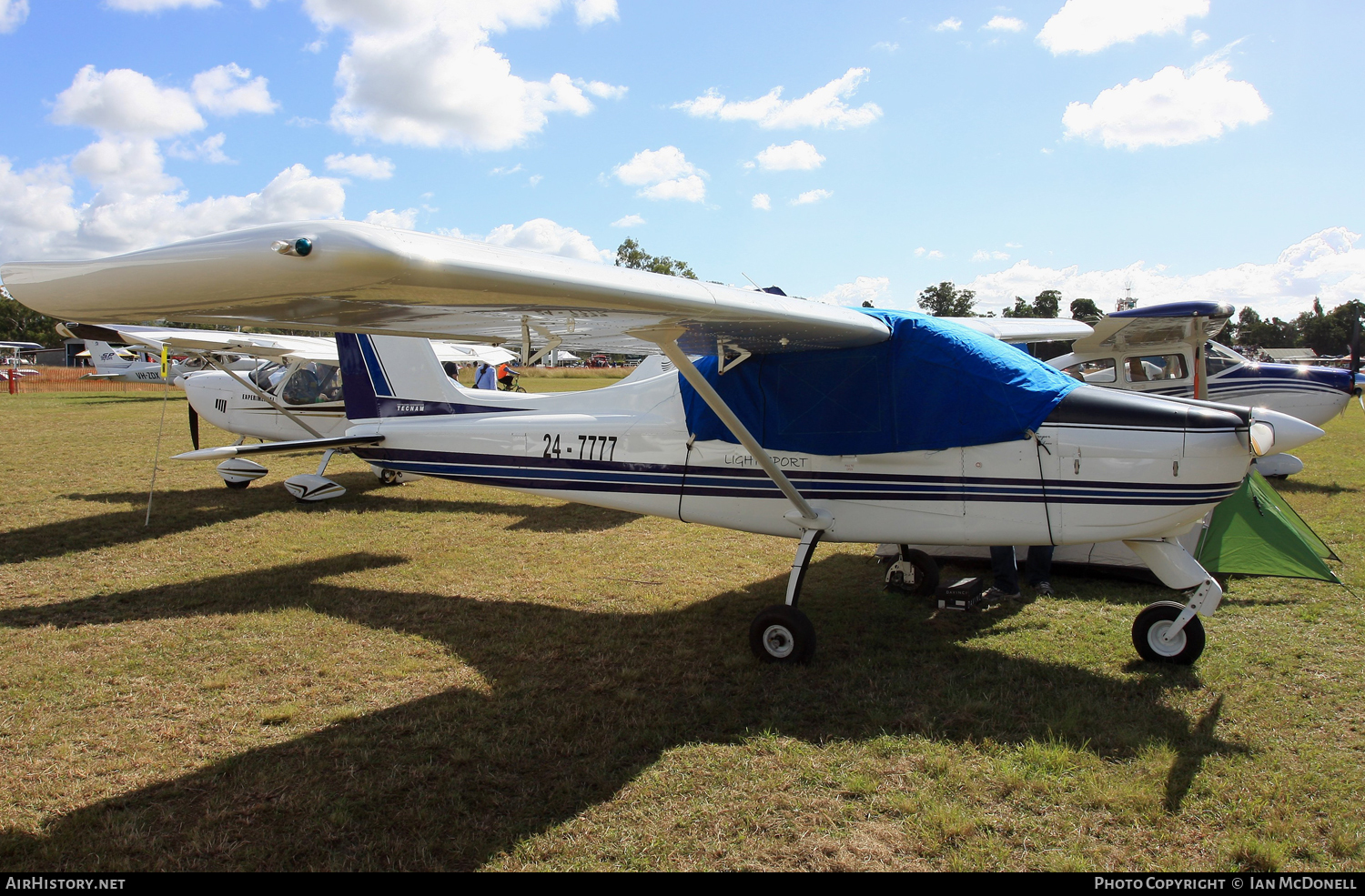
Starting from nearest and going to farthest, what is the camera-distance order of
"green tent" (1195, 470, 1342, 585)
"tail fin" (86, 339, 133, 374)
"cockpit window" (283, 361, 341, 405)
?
"green tent" (1195, 470, 1342, 585) → "cockpit window" (283, 361, 341, 405) → "tail fin" (86, 339, 133, 374)

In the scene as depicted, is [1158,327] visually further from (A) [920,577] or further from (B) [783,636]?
(B) [783,636]

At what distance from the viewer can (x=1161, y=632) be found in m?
4.32

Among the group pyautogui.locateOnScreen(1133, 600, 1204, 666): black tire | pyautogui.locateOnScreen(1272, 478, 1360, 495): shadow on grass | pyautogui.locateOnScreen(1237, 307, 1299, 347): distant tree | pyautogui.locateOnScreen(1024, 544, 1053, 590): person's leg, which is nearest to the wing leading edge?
pyautogui.locateOnScreen(1133, 600, 1204, 666): black tire

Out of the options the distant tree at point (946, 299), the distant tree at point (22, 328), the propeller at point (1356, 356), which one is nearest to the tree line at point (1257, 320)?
the distant tree at point (946, 299)

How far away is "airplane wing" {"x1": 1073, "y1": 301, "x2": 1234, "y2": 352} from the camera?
5.70 metres

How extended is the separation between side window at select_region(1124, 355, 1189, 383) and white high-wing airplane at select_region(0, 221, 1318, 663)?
6.24m

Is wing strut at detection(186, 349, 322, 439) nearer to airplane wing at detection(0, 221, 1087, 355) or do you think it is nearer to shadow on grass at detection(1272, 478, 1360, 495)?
airplane wing at detection(0, 221, 1087, 355)

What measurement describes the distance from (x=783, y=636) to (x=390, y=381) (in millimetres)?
5758

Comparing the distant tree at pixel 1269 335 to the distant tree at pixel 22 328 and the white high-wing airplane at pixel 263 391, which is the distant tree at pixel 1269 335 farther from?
the distant tree at pixel 22 328

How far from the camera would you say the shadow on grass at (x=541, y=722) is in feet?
9.42

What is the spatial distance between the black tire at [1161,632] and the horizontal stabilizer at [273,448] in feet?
20.5

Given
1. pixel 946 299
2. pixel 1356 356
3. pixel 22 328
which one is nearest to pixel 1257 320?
pixel 946 299

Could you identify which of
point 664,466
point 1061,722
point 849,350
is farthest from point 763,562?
point 1061,722

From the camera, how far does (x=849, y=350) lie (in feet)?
15.3
